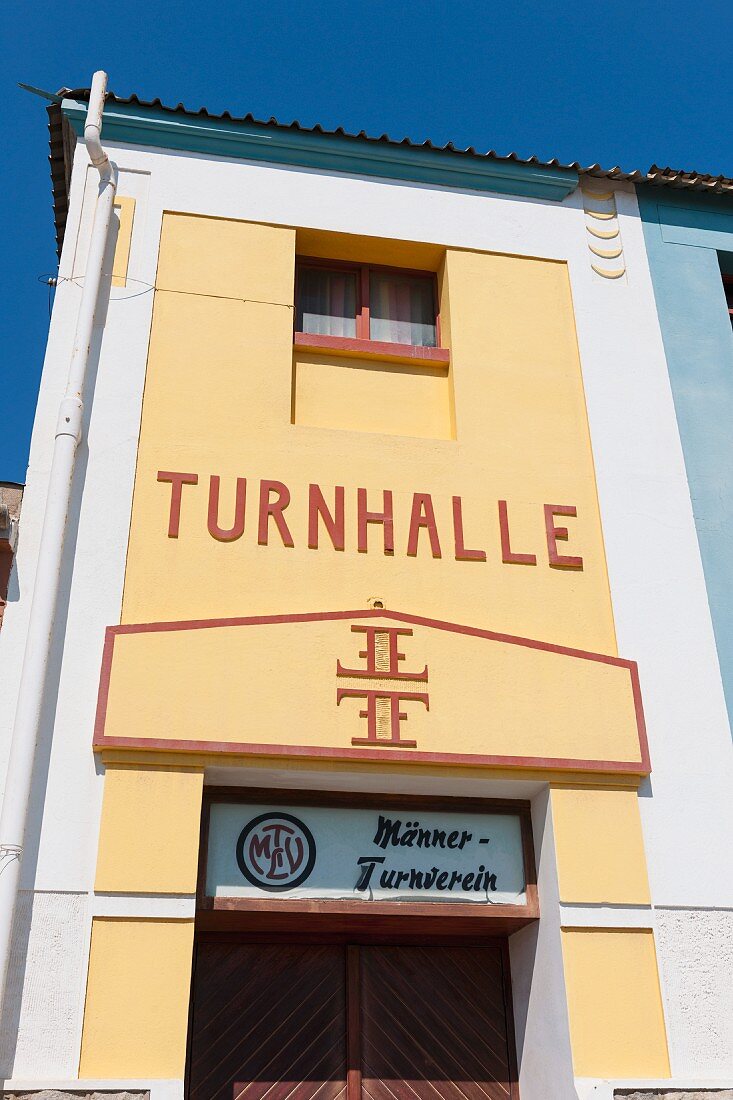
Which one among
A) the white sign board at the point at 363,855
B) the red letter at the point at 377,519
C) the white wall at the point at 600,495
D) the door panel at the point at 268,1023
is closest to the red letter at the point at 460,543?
the red letter at the point at 377,519

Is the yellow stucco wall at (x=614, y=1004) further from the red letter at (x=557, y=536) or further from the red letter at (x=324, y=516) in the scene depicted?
the red letter at (x=324, y=516)

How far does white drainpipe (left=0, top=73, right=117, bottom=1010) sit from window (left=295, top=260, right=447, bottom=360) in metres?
1.82

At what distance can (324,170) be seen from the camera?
9859 mm

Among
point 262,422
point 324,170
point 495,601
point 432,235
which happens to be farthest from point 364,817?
point 324,170

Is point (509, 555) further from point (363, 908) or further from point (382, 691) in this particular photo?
point (363, 908)

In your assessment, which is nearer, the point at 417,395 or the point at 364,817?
the point at 364,817

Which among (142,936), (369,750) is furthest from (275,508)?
(142,936)

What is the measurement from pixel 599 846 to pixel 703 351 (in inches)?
181

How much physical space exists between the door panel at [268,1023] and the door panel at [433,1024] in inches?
9.3

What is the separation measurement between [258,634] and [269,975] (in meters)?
2.31

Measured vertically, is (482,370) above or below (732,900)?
above

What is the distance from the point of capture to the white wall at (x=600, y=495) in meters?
6.80

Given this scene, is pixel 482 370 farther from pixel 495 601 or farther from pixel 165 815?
pixel 165 815

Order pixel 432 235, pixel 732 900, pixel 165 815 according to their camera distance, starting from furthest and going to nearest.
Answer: pixel 432 235, pixel 732 900, pixel 165 815
